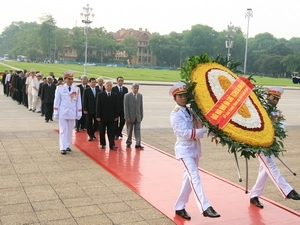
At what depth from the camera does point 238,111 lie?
14.6 feet

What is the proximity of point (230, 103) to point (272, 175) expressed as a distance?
4.17ft

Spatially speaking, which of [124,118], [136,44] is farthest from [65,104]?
[136,44]

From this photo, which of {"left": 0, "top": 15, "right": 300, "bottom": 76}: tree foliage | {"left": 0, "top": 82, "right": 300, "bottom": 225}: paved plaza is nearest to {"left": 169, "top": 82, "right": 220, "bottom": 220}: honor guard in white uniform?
{"left": 0, "top": 82, "right": 300, "bottom": 225}: paved plaza

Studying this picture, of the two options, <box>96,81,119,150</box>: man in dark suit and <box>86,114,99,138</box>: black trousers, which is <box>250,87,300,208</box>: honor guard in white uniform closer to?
<box>96,81,119,150</box>: man in dark suit

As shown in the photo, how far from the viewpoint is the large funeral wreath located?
422 cm

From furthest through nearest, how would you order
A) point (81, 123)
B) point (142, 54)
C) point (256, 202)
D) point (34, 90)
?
point (142, 54)
point (34, 90)
point (81, 123)
point (256, 202)

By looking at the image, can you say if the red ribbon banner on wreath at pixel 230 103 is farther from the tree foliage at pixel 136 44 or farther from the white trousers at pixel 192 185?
the tree foliage at pixel 136 44

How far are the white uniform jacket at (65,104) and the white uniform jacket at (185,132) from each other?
430 cm

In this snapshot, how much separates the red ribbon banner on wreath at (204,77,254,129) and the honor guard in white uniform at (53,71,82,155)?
462 centimetres

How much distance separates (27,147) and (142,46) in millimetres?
112099

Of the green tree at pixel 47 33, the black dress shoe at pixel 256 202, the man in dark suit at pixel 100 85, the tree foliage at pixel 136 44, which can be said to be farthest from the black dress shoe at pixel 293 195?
the green tree at pixel 47 33

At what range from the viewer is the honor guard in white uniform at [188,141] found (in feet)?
14.3

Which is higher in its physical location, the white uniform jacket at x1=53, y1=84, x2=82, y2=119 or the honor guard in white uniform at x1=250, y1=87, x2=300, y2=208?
the white uniform jacket at x1=53, y1=84, x2=82, y2=119

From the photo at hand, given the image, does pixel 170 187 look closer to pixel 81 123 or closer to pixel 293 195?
pixel 293 195
